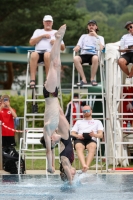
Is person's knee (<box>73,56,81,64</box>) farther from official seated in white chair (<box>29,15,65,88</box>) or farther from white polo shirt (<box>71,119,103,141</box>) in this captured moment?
white polo shirt (<box>71,119,103,141</box>)

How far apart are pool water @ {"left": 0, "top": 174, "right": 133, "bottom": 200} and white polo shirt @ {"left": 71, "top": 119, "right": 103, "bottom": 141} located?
6.11 ft

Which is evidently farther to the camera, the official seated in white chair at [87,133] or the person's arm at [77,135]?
the person's arm at [77,135]

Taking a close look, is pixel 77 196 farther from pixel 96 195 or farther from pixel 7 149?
pixel 7 149

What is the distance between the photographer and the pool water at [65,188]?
873 cm

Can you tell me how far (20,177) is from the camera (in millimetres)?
11398

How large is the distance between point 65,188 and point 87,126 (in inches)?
144

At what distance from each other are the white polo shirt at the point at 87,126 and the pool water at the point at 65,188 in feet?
6.11

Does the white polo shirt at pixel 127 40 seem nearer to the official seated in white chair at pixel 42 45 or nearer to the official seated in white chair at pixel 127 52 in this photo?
the official seated in white chair at pixel 127 52

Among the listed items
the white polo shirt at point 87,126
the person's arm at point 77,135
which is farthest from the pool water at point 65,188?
the white polo shirt at point 87,126

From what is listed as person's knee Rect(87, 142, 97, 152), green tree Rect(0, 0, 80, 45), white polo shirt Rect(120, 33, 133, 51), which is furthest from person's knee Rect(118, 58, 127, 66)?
green tree Rect(0, 0, 80, 45)

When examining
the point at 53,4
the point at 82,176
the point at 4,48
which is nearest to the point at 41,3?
the point at 53,4

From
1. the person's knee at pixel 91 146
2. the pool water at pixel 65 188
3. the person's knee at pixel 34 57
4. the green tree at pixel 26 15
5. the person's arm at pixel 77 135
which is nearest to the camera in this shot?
the pool water at pixel 65 188

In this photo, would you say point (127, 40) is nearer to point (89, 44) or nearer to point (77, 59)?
point (89, 44)

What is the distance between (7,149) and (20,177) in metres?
2.87
